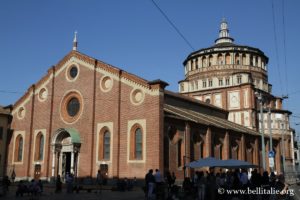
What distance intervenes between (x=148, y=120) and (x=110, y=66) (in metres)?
6.99

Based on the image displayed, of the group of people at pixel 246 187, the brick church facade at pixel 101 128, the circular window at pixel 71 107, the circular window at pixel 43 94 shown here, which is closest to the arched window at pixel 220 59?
the brick church facade at pixel 101 128

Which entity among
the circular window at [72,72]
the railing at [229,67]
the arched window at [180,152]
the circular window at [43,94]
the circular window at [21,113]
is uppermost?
the railing at [229,67]

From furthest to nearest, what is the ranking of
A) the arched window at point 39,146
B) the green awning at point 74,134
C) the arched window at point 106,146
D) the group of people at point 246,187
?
the arched window at point 39,146, the green awning at point 74,134, the arched window at point 106,146, the group of people at point 246,187

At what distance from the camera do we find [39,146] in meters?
39.0

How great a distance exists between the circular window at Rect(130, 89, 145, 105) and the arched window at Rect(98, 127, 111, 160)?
389cm

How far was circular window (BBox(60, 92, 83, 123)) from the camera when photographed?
37.0m

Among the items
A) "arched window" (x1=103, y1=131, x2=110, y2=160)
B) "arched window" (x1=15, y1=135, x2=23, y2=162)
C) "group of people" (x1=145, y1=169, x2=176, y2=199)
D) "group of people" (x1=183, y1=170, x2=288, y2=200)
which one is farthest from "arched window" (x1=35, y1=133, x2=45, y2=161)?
"group of people" (x1=183, y1=170, x2=288, y2=200)

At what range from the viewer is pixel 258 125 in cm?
5541

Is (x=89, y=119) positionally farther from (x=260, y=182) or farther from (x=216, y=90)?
(x=216, y=90)

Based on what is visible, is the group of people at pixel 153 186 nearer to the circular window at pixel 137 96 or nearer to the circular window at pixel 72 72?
the circular window at pixel 137 96

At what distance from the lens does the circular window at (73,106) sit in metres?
37.3

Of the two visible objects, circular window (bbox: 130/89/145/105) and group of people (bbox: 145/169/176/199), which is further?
circular window (bbox: 130/89/145/105)

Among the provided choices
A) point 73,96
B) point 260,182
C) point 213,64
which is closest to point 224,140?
point 73,96

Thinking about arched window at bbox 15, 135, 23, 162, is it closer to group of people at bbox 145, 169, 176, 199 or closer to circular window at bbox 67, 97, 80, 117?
circular window at bbox 67, 97, 80, 117
